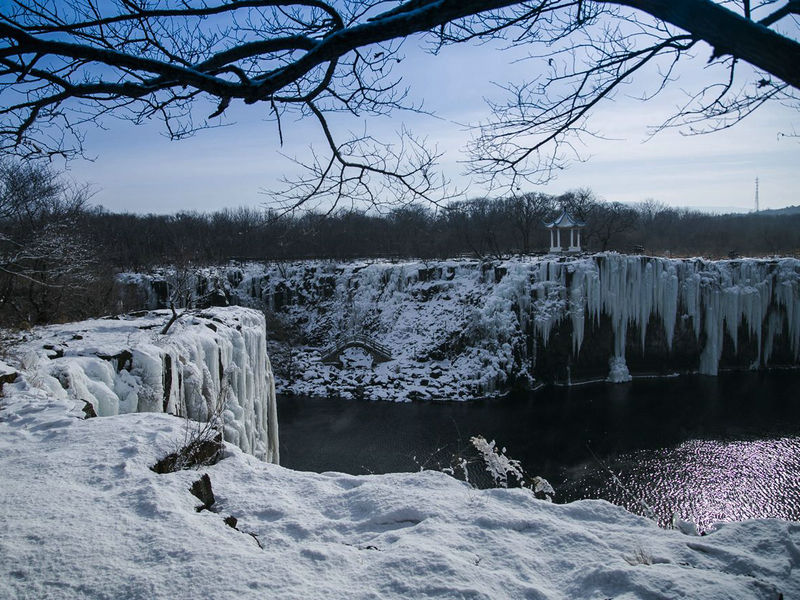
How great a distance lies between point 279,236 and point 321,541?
92.6 inches

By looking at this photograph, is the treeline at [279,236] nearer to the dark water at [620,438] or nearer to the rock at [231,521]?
the rock at [231,521]

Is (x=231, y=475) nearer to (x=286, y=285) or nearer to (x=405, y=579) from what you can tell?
(x=405, y=579)

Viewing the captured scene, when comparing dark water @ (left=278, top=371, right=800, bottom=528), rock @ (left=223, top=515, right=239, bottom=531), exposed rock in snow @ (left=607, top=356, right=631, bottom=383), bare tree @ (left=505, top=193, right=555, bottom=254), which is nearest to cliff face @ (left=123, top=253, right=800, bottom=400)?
exposed rock in snow @ (left=607, top=356, right=631, bottom=383)

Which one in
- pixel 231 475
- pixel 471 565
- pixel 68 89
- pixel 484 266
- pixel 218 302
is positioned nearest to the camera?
pixel 471 565

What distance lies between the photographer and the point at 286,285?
25.4 m

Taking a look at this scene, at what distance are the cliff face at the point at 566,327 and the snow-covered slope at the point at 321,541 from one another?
1548cm

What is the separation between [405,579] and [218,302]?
946 inches

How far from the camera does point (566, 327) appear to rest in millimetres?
19312

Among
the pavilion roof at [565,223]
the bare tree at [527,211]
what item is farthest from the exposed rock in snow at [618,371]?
the bare tree at [527,211]

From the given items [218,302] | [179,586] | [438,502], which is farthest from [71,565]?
[218,302]

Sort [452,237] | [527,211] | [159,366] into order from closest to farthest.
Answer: [159,366] < [527,211] < [452,237]

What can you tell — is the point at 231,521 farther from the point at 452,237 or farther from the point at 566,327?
the point at 452,237

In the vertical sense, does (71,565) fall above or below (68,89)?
below

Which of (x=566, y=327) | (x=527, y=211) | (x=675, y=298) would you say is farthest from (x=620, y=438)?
(x=527, y=211)
